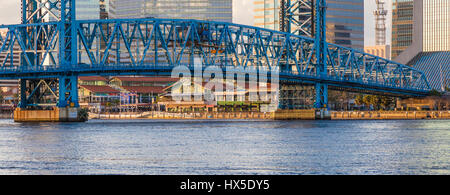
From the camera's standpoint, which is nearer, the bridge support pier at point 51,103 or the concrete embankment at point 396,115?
the bridge support pier at point 51,103

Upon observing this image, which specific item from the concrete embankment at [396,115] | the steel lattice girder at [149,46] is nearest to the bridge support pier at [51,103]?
the steel lattice girder at [149,46]

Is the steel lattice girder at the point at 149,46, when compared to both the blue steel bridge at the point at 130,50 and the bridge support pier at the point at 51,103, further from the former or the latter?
the bridge support pier at the point at 51,103

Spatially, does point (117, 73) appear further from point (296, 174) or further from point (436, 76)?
point (436, 76)

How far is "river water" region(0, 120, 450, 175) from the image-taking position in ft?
168

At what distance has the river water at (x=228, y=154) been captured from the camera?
168ft

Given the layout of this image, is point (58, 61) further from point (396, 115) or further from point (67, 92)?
point (396, 115)

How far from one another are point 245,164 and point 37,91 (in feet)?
280

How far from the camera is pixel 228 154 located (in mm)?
62469

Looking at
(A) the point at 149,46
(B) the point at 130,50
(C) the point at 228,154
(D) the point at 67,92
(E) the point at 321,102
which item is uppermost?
(A) the point at 149,46

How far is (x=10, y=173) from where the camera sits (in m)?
49.3

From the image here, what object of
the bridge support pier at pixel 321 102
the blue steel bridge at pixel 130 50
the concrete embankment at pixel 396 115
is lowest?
the concrete embankment at pixel 396 115

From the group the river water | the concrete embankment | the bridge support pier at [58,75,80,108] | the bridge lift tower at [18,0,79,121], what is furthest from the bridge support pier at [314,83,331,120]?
the river water

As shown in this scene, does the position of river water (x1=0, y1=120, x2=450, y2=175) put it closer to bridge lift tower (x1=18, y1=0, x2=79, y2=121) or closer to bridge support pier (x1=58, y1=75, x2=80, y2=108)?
bridge support pier (x1=58, y1=75, x2=80, y2=108)

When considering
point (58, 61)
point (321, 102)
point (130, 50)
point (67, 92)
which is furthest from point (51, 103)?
point (321, 102)
